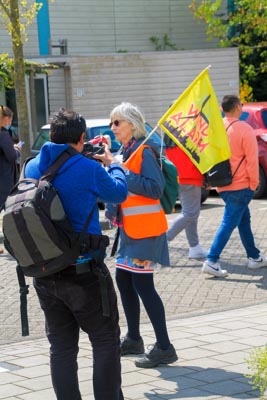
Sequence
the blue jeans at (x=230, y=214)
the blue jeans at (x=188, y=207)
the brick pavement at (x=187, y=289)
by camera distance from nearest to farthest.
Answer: the brick pavement at (x=187, y=289), the blue jeans at (x=230, y=214), the blue jeans at (x=188, y=207)

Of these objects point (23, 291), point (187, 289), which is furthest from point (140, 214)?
point (187, 289)

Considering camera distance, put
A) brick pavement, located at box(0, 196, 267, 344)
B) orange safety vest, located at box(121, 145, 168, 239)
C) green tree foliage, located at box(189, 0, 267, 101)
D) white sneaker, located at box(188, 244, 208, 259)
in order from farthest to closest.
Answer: green tree foliage, located at box(189, 0, 267, 101)
white sneaker, located at box(188, 244, 208, 259)
brick pavement, located at box(0, 196, 267, 344)
orange safety vest, located at box(121, 145, 168, 239)

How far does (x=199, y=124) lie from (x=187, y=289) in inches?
84.4

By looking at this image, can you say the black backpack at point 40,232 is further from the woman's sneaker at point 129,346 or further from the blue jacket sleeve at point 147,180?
the woman's sneaker at point 129,346

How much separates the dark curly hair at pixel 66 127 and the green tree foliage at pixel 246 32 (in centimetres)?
1571

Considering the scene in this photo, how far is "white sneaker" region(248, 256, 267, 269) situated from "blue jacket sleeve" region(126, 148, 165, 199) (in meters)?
3.86

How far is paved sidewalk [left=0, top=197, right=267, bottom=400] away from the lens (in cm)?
554

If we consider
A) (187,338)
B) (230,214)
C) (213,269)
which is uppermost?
(230,214)

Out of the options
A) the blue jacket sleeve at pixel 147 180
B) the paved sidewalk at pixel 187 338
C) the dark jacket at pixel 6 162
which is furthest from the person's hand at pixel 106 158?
the dark jacket at pixel 6 162

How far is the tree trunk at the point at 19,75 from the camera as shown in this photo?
14.5m

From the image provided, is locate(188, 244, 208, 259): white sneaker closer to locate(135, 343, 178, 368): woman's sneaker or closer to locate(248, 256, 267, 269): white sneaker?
locate(248, 256, 267, 269): white sneaker

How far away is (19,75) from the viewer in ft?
48.4

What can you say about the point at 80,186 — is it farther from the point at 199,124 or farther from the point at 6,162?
the point at 6,162

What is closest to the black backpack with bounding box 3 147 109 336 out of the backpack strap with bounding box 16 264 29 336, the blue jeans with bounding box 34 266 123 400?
the blue jeans with bounding box 34 266 123 400
